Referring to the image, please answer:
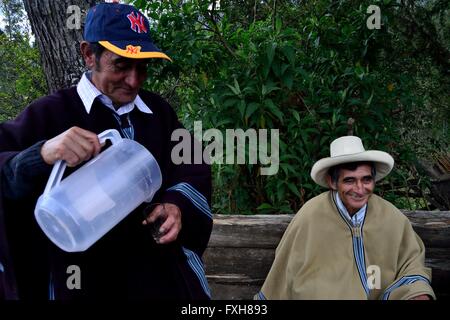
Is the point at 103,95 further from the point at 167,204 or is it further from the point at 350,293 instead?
the point at 350,293

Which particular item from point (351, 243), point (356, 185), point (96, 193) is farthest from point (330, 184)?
point (96, 193)

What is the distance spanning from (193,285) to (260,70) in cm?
182

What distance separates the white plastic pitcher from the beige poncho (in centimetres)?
113

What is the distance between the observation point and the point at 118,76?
6.06 ft

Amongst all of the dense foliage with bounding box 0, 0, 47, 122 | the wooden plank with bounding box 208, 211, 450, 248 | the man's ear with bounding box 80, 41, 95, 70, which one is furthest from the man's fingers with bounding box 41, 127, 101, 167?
the dense foliage with bounding box 0, 0, 47, 122

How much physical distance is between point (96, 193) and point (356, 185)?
145 cm

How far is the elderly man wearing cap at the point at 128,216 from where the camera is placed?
1673 mm

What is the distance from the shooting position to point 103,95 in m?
1.91

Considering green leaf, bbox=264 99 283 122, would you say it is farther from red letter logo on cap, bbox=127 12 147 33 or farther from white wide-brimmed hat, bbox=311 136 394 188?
red letter logo on cap, bbox=127 12 147 33

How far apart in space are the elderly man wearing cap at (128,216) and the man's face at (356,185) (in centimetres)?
88

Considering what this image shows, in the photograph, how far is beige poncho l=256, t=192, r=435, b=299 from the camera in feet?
8.45

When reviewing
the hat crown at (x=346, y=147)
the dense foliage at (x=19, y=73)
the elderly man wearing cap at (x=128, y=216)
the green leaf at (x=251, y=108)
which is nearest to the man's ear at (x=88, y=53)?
the elderly man wearing cap at (x=128, y=216)

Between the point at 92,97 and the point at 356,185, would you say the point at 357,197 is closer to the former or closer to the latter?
the point at 356,185
